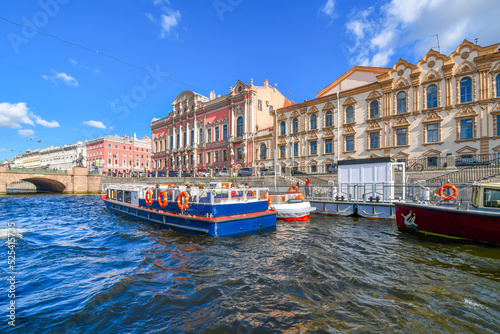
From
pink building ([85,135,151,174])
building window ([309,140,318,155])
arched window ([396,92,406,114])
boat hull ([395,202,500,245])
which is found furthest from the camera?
pink building ([85,135,151,174])

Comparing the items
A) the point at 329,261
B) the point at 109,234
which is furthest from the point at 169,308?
Answer: the point at 109,234

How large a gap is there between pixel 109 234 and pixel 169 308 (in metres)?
8.02

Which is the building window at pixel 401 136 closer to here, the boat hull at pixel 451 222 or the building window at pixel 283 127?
the building window at pixel 283 127

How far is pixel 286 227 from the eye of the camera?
488 inches

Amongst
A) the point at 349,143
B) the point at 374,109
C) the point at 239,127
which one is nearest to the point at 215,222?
the point at 349,143

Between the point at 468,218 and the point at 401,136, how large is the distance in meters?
18.4

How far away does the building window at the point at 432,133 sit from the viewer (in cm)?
2266

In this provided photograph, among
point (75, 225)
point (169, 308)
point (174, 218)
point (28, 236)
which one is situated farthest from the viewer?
point (75, 225)

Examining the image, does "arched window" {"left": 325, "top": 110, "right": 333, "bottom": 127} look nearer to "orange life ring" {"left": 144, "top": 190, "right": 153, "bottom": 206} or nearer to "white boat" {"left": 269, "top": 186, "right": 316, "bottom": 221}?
"white boat" {"left": 269, "top": 186, "right": 316, "bottom": 221}

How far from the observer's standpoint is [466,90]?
21344 millimetres

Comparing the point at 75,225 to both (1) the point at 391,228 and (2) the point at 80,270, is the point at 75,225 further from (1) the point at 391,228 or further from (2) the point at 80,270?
(1) the point at 391,228

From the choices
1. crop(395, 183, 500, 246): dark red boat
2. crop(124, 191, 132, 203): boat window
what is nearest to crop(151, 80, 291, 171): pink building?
crop(124, 191, 132, 203): boat window

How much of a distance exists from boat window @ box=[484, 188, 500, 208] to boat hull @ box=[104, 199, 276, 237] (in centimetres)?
780

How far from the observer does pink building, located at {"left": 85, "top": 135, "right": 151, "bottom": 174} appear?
68.3 meters
